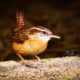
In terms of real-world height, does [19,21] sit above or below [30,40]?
above

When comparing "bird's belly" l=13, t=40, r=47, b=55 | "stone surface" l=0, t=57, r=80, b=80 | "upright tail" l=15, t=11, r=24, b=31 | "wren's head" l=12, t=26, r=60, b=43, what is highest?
"upright tail" l=15, t=11, r=24, b=31

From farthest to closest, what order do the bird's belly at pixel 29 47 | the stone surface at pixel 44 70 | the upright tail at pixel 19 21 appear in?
the upright tail at pixel 19 21 < the bird's belly at pixel 29 47 < the stone surface at pixel 44 70

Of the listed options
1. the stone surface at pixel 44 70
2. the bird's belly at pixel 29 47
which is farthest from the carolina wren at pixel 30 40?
the stone surface at pixel 44 70

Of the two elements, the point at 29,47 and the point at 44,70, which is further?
the point at 29,47

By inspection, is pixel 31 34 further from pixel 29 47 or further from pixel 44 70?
pixel 44 70

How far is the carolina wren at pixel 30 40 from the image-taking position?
3342mm

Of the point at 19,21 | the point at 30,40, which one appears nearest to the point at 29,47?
the point at 30,40

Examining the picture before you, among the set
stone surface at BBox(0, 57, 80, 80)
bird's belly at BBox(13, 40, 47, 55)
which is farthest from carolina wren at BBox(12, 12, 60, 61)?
stone surface at BBox(0, 57, 80, 80)

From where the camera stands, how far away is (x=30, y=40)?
3375mm

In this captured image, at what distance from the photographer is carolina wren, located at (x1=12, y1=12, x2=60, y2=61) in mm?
3342

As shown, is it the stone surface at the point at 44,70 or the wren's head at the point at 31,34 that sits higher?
the wren's head at the point at 31,34

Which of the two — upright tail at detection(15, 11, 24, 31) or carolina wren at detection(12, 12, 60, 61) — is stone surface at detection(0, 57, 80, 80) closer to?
carolina wren at detection(12, 12, 60, 61)

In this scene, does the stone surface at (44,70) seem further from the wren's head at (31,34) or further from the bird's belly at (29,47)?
the wren's head at (31,34)

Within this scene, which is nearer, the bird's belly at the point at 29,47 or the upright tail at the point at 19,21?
the bird's belly at the point at 29,47
